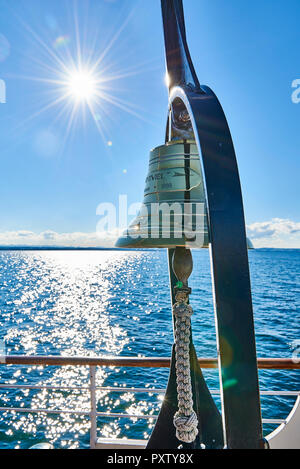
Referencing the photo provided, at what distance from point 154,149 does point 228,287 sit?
0.93m

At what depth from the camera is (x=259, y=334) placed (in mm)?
19359

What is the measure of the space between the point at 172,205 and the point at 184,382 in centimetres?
93

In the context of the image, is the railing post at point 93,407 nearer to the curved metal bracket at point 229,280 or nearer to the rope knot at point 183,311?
the rope knot at point 183,311

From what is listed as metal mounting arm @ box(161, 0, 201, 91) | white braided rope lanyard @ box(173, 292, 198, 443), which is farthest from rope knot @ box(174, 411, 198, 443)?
metal mounting arm @ box(161, 0, 201, 91)

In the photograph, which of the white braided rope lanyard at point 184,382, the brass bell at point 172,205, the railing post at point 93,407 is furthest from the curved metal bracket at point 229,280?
the railing post at point 93,407

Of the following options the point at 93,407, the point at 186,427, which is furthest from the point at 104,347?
the point at 186,427

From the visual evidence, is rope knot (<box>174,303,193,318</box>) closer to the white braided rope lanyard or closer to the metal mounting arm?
the white braided rope lanyard

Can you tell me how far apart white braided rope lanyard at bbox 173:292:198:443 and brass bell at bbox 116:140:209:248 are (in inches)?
20.1

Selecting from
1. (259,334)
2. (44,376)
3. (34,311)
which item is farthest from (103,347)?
(34,311)

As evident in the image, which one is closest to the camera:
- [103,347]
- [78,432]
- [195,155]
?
[195,155]

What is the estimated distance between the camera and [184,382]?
176 centimetres

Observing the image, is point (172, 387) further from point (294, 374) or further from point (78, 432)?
point (294, 374)

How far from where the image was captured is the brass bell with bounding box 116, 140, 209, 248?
1.50 meters

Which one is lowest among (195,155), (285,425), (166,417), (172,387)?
(285,425)
